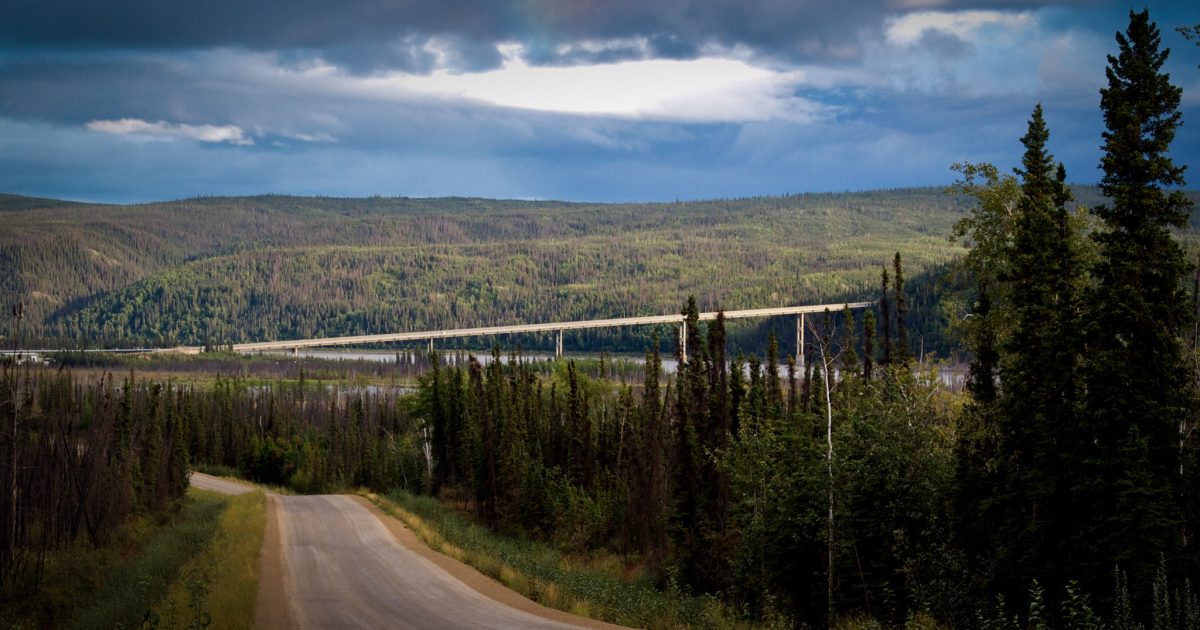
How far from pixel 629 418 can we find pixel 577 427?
15.9 ft

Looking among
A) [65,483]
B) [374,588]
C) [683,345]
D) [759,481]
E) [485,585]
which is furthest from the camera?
[683,345]

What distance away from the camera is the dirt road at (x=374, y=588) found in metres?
26.8

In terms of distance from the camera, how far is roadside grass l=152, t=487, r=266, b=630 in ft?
83.3

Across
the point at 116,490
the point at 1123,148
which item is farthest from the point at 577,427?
the point at 1123,148

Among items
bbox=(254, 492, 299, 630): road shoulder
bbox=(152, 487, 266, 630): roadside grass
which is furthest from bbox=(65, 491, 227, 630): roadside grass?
bbox=(254, 492, 299, 630): road shoulder

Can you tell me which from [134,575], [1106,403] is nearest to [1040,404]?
[1106,403]

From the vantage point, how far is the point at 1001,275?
107 ft

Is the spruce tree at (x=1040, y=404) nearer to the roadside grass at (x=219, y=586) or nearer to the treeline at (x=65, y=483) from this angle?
the roadside grass at (x=219, y=586)

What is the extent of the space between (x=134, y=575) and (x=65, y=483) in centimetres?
3380

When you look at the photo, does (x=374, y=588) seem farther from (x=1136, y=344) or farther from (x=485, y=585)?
(x=1136, y=344)

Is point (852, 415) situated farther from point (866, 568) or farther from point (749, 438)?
point (749, 438)

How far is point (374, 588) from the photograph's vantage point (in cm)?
3197

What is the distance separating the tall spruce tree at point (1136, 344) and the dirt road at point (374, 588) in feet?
40.1

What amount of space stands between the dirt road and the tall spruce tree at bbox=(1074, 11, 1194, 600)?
1223cm
